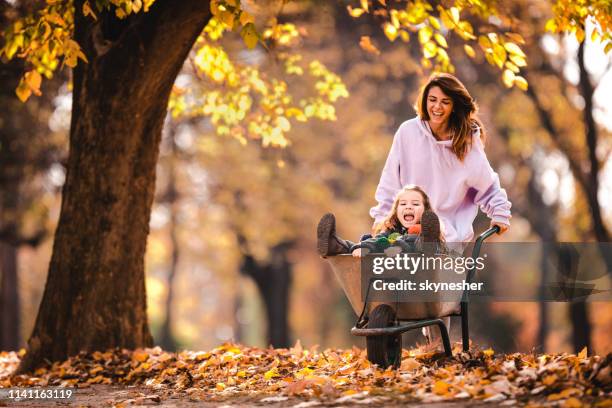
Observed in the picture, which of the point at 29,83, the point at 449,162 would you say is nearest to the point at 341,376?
the point at 449,162

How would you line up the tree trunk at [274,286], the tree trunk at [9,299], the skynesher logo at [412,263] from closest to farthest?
the skynesher logo at [412,263], the tree trunk at [9,299], the tree trunk at [274,286]

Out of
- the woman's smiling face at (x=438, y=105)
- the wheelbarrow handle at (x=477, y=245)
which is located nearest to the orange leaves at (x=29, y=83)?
the woman's smiling face at (x=438, y=105)

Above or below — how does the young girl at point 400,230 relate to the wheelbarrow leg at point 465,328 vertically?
above

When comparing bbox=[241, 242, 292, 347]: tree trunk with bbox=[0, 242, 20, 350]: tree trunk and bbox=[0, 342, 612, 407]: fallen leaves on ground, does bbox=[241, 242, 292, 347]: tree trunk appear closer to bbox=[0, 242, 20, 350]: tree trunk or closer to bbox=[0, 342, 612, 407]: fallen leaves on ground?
bbox=[0, 242, 20, 350]: tree trunk

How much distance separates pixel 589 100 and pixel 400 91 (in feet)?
23.3

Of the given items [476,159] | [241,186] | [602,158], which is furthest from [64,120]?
[476,159]

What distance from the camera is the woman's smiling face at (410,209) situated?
244 inches

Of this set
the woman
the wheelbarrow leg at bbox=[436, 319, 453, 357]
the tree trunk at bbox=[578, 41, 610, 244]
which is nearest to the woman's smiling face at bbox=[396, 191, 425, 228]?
the woman

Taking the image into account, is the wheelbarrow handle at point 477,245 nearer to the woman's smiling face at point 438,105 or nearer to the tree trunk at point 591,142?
the woman's smiling face at point 438,105

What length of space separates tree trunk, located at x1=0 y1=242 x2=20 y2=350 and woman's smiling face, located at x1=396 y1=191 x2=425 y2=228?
1664cm

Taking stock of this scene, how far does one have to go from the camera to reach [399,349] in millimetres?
6250

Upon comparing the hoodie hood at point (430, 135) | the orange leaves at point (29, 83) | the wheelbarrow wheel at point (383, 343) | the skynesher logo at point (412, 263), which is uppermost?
the orange leaves at point (29, 83)

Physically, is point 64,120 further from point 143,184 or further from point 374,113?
point 143,184

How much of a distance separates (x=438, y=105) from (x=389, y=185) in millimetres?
728
